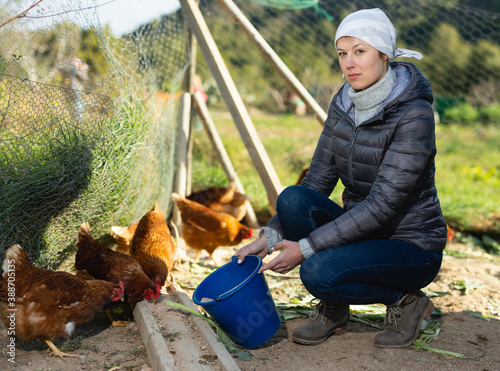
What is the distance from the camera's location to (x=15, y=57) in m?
2.07

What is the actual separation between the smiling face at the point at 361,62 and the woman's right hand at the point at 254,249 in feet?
2.65

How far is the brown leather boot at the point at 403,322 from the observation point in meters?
2.20

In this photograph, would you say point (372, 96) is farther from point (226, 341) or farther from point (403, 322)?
point (226, 341)

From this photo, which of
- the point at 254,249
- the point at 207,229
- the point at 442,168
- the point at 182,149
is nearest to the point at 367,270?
the point at 254,249

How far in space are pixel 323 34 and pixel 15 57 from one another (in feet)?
42.5

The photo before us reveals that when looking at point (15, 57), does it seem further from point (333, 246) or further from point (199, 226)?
point (199, 226)

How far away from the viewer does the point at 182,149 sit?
4285 mm

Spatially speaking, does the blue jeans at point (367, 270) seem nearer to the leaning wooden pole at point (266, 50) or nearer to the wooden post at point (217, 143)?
the leaning wooden pole at point (266, 50)

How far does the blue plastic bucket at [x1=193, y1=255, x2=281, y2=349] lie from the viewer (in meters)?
1.97

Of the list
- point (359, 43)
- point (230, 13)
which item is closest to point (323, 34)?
point (230, 13)

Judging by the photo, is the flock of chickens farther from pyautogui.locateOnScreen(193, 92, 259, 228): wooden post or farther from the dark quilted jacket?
the dark quilted jacket

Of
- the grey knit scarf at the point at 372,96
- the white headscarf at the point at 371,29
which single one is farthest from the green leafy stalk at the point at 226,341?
the white headscarf at the point at 371,29

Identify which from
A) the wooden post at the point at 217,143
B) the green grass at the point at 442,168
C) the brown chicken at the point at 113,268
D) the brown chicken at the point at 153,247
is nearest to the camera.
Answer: the brown chicken at the point at 113,268

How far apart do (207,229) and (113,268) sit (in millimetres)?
1199
